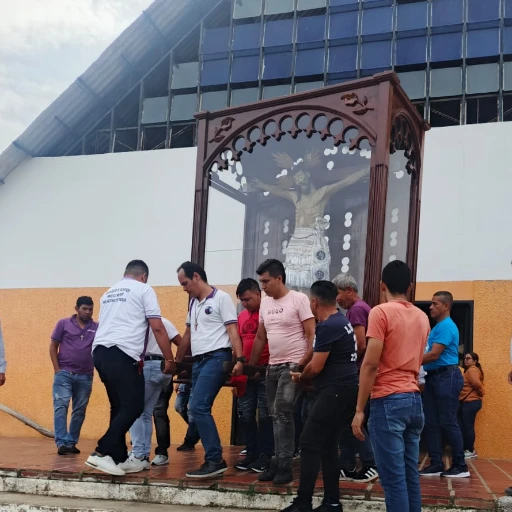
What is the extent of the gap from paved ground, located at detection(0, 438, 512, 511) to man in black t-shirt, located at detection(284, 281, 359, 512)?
16.5 inches

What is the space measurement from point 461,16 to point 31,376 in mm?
7955

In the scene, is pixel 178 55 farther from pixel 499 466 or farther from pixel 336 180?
pixel 499 466

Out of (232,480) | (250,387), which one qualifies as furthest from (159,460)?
(232,480)

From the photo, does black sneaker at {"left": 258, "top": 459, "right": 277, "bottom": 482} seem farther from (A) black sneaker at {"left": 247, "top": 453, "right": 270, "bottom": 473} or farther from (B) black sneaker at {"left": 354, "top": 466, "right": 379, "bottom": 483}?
(B) black sneaker at {"left": 354, "top": 466, "right": 379, "bottom": 483}

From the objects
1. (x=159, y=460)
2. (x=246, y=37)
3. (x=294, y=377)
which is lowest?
(x=159, y=460)

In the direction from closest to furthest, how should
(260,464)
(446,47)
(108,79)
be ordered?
(260,464) < (446,47) < (108,79)

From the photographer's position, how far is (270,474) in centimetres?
539

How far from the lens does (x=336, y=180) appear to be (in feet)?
23.4

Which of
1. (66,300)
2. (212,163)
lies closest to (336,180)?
(212,163)

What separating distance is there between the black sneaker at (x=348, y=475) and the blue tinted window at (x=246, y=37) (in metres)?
7.34

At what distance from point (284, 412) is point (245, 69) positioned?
6.97 meters

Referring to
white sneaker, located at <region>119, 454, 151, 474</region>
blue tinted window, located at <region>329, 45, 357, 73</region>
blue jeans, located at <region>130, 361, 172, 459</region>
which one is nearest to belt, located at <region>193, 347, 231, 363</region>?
blue jeans, located at <region>130, 361, 172, 459</region>

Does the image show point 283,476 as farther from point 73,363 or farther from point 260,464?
point 73,363

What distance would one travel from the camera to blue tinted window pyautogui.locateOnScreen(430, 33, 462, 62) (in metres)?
10.1
